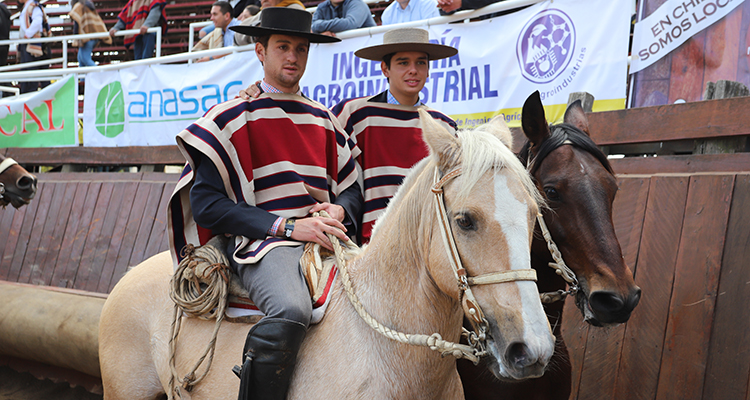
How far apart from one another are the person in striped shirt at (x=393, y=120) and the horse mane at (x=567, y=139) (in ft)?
1.95

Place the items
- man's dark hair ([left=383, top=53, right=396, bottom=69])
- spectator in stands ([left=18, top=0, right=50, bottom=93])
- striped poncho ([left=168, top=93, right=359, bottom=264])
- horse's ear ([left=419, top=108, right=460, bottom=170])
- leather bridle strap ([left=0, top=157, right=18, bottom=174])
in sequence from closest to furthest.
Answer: horse's ear ([left=419, top=108, right=460, bottom=170]), striped poncho ([left=168, top=93, right=359, bottom=264]), man's dark hair ([left=383, top=53, right=396, bottom=69]), leather bridle strap ([left=0, top=157, right=18, bottom=174]), spectator in stands ([left=18, top=0, right=50, bottom=93])

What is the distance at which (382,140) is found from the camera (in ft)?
10.0

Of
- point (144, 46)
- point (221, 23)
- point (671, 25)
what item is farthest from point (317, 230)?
point (144, 46)

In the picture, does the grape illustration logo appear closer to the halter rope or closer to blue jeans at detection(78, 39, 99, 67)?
blue jeans at detection(78, 39, 99, 67)

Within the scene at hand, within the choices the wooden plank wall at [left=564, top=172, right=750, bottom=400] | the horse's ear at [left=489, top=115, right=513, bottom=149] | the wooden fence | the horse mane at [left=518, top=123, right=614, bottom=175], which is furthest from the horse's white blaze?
the wooden fence

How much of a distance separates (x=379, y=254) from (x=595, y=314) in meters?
0.93

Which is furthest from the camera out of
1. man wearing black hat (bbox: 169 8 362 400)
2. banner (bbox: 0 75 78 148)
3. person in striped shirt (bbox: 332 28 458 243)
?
banner (bbox: 0 75 78 148)

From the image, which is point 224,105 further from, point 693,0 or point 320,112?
point 693,0

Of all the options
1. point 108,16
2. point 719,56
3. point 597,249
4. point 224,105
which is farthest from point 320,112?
point 108,16

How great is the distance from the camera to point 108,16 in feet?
51.9

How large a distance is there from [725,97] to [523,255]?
2.49 metres

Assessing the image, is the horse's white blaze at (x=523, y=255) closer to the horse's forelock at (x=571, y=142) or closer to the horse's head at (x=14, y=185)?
the horse's forelock at (x=571, y=142)

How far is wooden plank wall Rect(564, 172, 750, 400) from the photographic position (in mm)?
2939

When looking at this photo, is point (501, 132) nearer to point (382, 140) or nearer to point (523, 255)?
point (523, 255)
